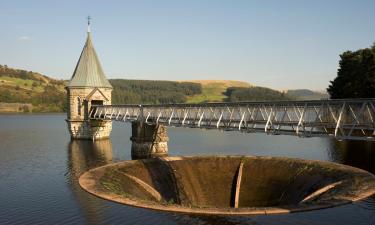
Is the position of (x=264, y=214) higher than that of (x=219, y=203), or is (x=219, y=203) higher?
(x=264, y=214)

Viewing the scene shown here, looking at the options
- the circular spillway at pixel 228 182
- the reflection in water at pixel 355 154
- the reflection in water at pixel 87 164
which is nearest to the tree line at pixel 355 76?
the reflection in water at pixel 355 154

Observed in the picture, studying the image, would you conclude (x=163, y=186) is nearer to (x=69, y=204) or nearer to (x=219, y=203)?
(x=219, y=203)

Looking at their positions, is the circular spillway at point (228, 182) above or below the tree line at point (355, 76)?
below

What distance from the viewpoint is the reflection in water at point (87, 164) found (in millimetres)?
23484

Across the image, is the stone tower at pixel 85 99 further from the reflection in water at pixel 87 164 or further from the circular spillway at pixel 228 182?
the circular spillway at pixel 228 182

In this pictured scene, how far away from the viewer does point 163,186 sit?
111ft

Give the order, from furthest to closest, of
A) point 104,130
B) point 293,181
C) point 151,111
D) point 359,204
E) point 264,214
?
point 104,130
point 151,111
point 293,181
point 359,204
point 264,214

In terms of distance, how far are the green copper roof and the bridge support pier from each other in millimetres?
22307

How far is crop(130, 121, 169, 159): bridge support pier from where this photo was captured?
1866 inches

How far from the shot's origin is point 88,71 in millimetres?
67375

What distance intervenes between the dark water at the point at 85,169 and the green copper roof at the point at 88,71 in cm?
1051

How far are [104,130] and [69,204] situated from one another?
1664 inches

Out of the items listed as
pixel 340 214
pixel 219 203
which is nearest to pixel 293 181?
pixel 219 203

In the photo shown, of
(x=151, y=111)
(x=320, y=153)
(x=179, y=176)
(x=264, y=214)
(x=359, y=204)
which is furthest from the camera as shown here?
(x=320, y=153)
